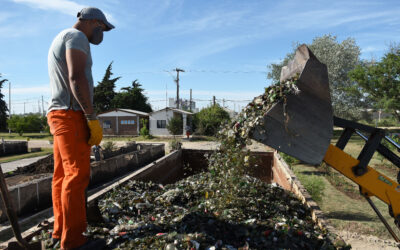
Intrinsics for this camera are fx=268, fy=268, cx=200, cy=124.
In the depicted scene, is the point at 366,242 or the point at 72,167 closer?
the point at 72,167

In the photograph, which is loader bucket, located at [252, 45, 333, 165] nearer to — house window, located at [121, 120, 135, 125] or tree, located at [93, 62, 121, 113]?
house window, located at [121, 120, 135, 125]

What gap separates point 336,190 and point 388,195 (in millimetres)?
5786

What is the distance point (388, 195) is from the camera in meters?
2.30

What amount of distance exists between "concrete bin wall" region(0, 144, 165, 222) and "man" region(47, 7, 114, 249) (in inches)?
145

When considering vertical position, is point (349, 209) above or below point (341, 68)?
below

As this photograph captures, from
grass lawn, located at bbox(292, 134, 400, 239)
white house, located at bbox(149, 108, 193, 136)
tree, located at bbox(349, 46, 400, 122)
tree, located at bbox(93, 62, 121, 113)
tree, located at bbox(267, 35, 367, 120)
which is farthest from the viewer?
tree, located at bbox(93, 62, 121, 113)

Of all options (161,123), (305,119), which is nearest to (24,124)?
(161,123)

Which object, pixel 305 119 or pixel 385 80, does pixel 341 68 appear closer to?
pixel 385 80

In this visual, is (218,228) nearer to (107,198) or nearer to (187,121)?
(107,198)

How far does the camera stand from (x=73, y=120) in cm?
196

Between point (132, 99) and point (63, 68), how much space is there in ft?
118

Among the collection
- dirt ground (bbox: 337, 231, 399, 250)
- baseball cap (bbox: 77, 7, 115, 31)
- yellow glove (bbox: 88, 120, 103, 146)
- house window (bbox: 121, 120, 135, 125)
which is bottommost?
dirt ground (bbox: 337, 231, 399, 250)

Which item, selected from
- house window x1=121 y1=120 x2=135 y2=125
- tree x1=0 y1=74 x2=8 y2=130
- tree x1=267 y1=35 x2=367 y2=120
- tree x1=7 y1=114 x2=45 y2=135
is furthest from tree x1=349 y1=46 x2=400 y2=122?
tree x1=0 y1=74 x2=8 y2=130

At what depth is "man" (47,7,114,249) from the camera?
1901 millimetres
